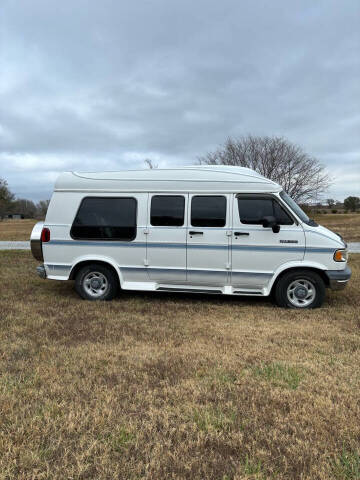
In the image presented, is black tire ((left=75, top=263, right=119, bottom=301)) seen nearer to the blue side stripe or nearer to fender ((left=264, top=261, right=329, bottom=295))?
the blue side stripe

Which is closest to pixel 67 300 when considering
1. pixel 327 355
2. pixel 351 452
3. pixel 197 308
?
pixel 197 308

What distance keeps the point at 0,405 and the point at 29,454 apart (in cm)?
70

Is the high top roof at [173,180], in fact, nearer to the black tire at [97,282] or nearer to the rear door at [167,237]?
the rear door at [167,237]

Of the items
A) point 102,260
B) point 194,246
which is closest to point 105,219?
point 102,260

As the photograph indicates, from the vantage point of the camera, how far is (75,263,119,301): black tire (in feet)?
19.6

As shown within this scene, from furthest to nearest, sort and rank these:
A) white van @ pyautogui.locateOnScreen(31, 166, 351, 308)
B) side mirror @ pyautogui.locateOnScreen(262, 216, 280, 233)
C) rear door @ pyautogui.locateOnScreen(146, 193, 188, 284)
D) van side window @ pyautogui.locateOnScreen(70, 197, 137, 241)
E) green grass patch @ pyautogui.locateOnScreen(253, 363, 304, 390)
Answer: van side window @ pyautogui.locateOnScreen(70, 197, 137, 241)
rear door @ pyautogui.locateOnScreen(146, 193, 188, 284)
white van @ pyautogui.locateOnScreen(31, 166, 351, 308)
side mirror @ pyautogui.locateOnScreen(262, 216, 280, 233)
green grass patch @ pyautogui.locateOnScreen(253, 363, 304, 390)

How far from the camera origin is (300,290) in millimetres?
5500

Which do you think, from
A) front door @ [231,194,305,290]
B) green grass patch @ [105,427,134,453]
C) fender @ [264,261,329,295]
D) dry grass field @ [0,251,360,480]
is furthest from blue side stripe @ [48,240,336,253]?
green grass patch @ [105,427,134,453]

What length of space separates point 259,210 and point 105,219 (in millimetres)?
2698

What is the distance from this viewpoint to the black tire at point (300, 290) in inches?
213

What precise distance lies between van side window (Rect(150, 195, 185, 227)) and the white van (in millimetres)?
17

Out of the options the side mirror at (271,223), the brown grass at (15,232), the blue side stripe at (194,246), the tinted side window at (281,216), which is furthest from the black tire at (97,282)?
the brown grass at (15,232)

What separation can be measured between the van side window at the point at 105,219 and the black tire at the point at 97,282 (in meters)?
0.59

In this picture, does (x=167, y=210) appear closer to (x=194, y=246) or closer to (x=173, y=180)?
(x=173, y=180)
